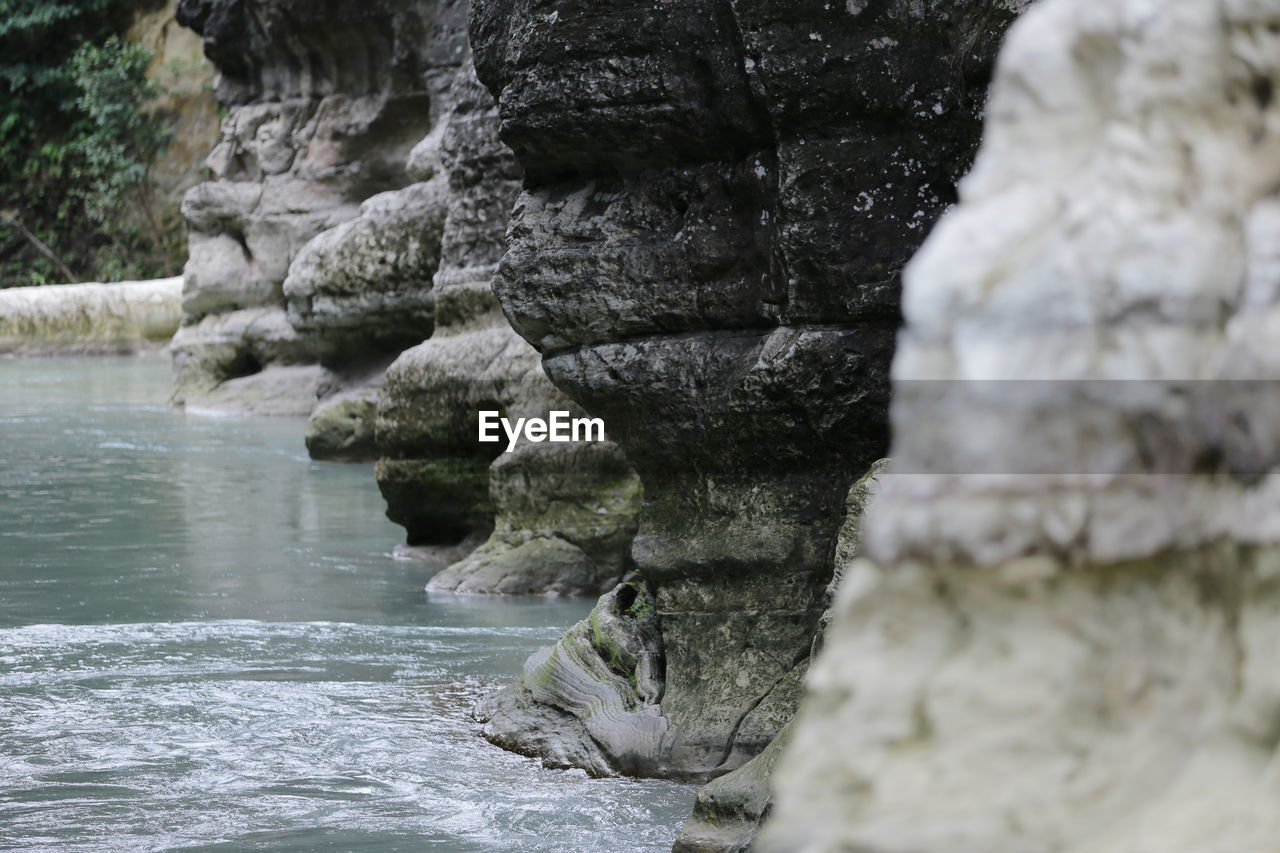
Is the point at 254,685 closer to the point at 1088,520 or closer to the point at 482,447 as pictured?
the point at 482,447

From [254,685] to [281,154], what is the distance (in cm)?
1217

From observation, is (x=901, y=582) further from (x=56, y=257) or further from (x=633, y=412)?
(x=56, y=257)

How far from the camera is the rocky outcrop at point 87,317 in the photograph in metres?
22.3

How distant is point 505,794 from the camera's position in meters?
4.11

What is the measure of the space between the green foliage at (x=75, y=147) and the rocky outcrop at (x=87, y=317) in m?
3.25

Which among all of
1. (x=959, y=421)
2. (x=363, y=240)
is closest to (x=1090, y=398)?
(x=959, y=421)

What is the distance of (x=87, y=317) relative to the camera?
22.6 meters

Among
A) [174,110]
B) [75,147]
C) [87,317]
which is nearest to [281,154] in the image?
[87,317]

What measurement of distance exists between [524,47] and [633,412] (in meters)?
1.05

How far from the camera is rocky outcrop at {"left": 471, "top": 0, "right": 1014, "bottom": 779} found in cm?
412

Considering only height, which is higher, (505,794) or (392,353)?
(392,353)

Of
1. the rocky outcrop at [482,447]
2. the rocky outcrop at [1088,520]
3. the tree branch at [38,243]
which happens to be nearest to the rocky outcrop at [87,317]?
the tree branch at [38,243]

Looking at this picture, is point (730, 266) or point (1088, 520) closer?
point (1088, 520)

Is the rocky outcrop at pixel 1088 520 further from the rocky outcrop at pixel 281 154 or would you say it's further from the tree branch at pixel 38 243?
the tree branch at pixel 38 243
